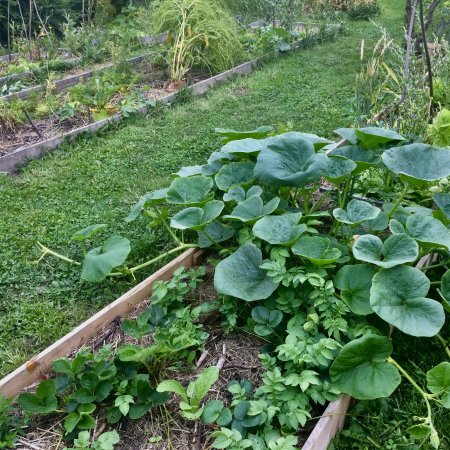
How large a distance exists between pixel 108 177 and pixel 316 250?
2.06 meters

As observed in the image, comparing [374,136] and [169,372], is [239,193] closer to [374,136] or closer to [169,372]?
[374,136]

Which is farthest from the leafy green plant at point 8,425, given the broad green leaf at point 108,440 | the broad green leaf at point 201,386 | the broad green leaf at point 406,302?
the broad green leaf at point 406,302

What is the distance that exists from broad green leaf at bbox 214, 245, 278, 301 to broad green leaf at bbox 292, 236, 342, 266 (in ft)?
0.53

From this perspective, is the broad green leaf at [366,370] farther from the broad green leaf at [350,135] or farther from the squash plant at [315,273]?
the broad green leaf at [350,135]

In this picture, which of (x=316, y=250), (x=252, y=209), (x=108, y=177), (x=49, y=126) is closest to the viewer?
(x=316, y=250)

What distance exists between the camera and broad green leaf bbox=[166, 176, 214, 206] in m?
2.15

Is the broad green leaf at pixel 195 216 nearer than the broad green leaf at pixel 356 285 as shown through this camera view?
No

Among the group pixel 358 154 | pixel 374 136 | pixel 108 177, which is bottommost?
pixel 108 177

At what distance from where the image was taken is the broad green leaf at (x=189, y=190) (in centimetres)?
215

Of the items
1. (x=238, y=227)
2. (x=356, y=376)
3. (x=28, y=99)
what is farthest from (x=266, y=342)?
(x=28, y=99)

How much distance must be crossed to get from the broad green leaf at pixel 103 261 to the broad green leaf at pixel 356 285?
0.93 m

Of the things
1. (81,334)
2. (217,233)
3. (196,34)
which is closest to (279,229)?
(217,233)

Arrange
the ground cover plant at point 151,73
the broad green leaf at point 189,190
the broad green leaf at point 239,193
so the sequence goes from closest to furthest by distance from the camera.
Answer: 1. the broad green leaf at point 239,193
2. the broad green leaf at point 189,190
3. the ground cover plant at point 151,73

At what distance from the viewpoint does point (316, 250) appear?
1783mm
